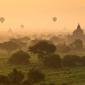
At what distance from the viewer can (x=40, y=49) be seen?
92688 mm

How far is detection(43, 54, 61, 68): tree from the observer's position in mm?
81912

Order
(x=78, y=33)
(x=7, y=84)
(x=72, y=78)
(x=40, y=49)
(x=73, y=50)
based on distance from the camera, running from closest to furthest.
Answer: (x=7, y=84) < (x=72, y=78) < (x=40, y=49) < (x=73, y=50) < (x=78, y=33)

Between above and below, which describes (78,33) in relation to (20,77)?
above

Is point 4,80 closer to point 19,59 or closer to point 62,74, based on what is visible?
point 62,74

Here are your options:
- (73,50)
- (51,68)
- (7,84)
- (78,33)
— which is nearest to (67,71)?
(51,68)

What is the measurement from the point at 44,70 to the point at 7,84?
15375 mm

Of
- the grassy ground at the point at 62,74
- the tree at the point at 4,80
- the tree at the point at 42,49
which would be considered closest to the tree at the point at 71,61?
the grassy ground at the point at 62,74

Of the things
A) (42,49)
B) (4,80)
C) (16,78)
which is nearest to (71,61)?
(42,49)

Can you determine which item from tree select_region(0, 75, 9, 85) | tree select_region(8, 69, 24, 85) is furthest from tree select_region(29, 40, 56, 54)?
tree select_region(0, 75, 9, 85)

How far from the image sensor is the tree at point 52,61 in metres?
81.9

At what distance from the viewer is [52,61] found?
273 feet

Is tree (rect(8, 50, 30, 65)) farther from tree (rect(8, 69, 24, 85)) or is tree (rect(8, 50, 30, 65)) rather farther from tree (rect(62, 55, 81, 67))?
tree (rect(8, 69, 24, 85))

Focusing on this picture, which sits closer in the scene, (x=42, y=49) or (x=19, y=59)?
(x=19, y=59)

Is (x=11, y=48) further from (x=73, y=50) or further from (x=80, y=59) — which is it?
(x=80, y=59)
